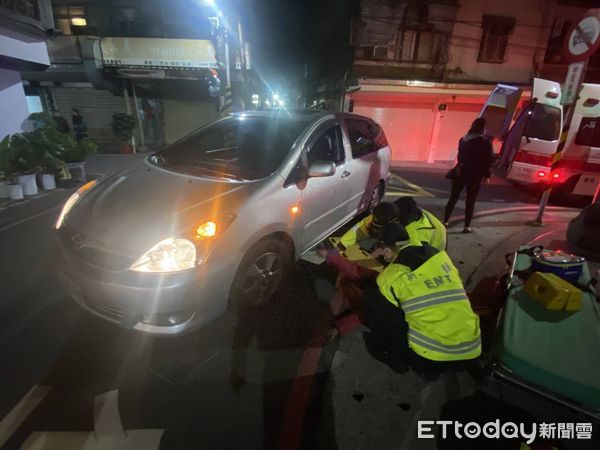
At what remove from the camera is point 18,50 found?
694 centimetres

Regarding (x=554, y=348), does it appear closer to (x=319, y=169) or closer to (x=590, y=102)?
(x=319, y=169)

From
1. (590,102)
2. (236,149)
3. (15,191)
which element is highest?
(590,102)

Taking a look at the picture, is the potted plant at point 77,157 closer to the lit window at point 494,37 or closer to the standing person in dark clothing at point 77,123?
the standing person in dark clothing at point 77,123

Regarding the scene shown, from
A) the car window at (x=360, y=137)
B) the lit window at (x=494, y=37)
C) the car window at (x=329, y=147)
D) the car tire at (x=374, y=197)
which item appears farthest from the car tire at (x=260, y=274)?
the lit window at (x=494, y=37)

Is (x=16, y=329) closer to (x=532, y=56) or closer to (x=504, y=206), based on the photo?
(x=504, y=206)

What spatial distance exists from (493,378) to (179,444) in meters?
2.05

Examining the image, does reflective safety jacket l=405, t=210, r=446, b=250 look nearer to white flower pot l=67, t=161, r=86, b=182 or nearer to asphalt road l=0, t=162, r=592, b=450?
asphalt road l=0, t=162, r=592, b=450

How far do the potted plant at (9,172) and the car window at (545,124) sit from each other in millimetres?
10692

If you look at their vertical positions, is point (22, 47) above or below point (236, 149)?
above

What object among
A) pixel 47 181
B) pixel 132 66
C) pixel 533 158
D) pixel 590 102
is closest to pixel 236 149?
pixel 47 181

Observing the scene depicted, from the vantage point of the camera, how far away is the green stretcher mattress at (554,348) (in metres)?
1.80

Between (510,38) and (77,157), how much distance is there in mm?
15984

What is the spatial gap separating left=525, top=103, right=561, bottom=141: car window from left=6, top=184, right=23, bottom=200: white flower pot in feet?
35.0

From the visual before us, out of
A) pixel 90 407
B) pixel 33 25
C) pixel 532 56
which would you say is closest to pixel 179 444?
pixel 90 407
